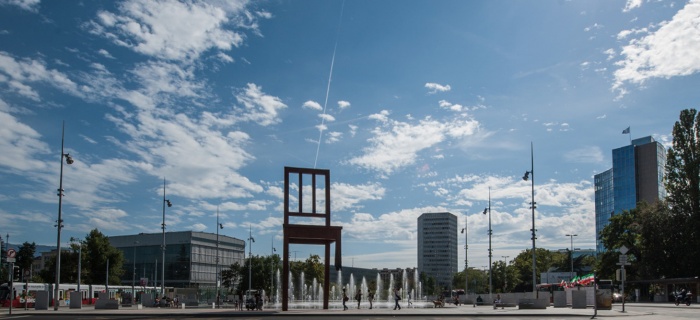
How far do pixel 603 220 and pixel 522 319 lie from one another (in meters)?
154

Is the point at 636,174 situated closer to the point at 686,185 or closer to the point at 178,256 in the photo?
the point at 686,185

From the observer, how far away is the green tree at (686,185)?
6128cm

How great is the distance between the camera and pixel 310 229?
32531 mm

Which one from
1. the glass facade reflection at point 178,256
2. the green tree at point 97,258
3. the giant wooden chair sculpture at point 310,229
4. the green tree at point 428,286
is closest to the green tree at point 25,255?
the glass facade reflection at point 178,256

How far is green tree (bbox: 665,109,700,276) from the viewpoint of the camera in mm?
61281

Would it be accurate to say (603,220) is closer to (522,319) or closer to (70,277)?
(70,277)

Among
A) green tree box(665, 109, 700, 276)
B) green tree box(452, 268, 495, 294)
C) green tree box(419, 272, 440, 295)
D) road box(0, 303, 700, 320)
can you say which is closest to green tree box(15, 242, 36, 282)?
green tree box(419, 272, 440, 295)

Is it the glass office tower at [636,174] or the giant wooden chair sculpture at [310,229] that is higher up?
the glass office tower at [636,174]

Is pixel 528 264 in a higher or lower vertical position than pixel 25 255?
lower

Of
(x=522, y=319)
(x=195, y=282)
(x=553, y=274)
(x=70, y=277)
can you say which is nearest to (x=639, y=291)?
(x=553, y=274)

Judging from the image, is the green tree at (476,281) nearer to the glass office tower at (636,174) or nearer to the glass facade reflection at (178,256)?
the glass office tower at (636,174)

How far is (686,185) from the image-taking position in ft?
208

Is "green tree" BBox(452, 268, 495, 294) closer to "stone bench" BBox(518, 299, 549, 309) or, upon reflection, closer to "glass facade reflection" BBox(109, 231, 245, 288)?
"glass facade reflection" BBox(109, 231, 245, 288)

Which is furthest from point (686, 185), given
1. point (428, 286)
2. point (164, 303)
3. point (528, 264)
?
point (428, 286)
